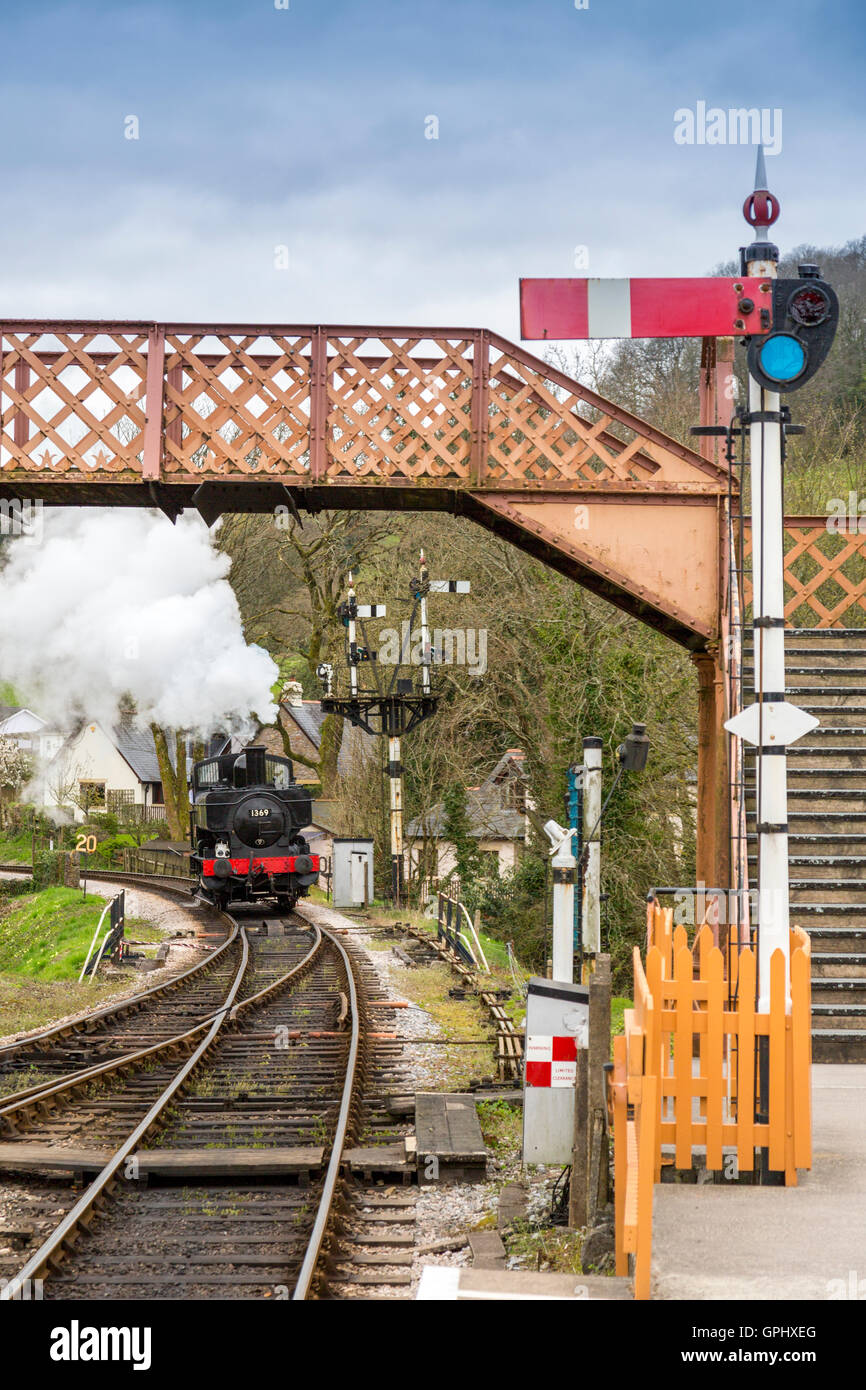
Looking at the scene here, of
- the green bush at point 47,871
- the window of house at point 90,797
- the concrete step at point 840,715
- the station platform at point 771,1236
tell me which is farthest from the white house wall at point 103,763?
the station platform at point 771,1236

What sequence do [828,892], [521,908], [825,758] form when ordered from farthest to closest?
[521,908], [825,758], [828,892]

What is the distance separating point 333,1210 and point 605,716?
1536 centimetres

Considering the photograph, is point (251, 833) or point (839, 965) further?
point (251, 833)

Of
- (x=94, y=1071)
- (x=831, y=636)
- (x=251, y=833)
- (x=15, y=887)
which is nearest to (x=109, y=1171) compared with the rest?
(x=94, y=1071)

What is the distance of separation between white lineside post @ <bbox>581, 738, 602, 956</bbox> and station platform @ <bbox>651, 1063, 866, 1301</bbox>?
17.1 feet

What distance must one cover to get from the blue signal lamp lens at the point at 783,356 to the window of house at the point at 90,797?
1810 inches

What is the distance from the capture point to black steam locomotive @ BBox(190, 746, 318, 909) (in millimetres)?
26500

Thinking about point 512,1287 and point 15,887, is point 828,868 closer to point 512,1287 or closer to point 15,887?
point 512,1287

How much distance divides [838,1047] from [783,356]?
4.35 m

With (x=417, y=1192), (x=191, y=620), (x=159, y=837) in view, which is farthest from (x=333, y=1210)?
(x=159, y=837)

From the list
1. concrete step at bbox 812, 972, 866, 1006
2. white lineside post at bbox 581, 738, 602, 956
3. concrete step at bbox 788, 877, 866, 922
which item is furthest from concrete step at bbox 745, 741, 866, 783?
concrete step at bbox 812, 972, 866, 1006

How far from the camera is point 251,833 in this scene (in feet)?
86.6

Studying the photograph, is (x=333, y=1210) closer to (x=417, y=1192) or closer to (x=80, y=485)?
(x=417, y=1192)

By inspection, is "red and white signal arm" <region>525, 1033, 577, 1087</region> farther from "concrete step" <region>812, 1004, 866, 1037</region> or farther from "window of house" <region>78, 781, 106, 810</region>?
"window of house" <region>78, 781, 106, 810</region>
